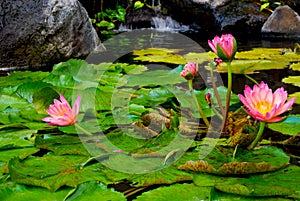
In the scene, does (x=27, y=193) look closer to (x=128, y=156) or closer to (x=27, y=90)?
(x=128, y=156)

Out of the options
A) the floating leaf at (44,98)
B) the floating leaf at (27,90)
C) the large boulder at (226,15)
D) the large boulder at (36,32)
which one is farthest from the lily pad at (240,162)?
the large boulder at (226,15)

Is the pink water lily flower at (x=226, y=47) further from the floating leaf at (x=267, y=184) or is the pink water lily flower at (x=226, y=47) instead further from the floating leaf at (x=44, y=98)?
the floating leaf at (x=44, y=98)

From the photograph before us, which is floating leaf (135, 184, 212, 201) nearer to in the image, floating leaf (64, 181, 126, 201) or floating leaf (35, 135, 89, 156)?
floating leaf (64, 181, 126, 201)

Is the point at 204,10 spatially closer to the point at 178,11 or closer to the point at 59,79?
the point at 178,11

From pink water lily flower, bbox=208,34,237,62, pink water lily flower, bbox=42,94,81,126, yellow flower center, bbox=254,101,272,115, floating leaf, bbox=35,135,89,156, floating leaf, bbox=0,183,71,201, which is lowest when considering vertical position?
floating leaf, bbox=35,135,89,156

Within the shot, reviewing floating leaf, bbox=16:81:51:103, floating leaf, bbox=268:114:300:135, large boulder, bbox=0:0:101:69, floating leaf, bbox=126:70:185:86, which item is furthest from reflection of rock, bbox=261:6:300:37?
floating leaf, bbox=16:81:51:103

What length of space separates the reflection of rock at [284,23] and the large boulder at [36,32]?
89.4 inches

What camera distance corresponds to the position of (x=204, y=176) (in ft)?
2.31

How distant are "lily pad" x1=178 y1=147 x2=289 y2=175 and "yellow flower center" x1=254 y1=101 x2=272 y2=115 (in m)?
0.09

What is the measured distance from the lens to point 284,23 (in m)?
3.81

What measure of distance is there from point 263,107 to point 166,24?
15.5ft

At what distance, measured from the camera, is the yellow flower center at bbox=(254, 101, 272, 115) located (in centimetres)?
68

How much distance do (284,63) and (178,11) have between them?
3172mm

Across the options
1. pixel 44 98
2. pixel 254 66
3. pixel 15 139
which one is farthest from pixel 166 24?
pixel 15 139
